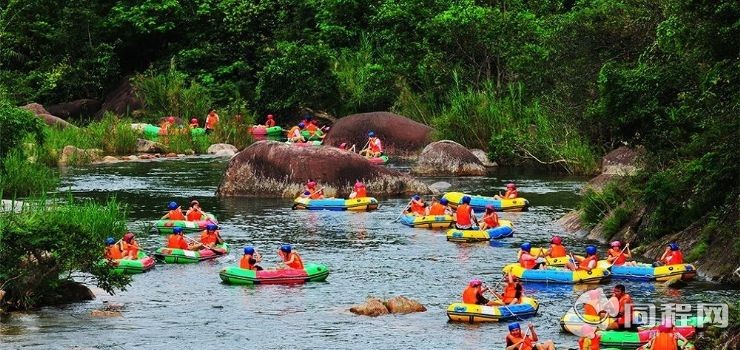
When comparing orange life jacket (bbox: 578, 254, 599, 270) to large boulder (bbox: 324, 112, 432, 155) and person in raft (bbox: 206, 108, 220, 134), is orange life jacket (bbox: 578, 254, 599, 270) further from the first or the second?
person in raft (bbox: 206, 108, 220, 134)

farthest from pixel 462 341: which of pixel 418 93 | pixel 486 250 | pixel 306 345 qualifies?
pixel 418 93

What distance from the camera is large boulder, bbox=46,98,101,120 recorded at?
2525 inches

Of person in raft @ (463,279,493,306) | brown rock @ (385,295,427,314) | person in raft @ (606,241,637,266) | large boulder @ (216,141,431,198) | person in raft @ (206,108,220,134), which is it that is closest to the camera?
person in raft @ (463,279,493,306)

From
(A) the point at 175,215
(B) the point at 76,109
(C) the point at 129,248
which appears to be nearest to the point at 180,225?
(A) the point at 175,215

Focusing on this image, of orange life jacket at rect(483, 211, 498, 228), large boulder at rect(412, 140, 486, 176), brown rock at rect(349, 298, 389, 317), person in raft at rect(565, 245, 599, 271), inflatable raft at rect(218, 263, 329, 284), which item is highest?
large boulder at rect(412, 140, 486, 176)

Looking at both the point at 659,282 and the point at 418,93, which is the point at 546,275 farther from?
the point at 418,93

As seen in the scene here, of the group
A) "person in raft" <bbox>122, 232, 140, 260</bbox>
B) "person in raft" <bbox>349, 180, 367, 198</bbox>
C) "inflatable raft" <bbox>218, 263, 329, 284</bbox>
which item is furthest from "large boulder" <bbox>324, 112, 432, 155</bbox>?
"inflatable raft" <bbox>218, 263, 329, 284</bbox>

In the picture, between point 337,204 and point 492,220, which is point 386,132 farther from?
point 492,220

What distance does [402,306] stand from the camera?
88.2 ft

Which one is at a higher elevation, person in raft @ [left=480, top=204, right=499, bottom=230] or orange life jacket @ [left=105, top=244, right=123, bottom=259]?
person in raft @ [left=480, top=204, right=499, bottom=230]

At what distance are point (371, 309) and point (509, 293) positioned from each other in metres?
2.58

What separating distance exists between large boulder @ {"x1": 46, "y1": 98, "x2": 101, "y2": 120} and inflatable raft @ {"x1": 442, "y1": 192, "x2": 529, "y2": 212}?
2711 cm

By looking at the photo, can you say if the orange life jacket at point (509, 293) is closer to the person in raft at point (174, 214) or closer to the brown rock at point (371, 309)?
the brown rock at point (371, 309)

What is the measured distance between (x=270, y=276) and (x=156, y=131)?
91.2 feet
